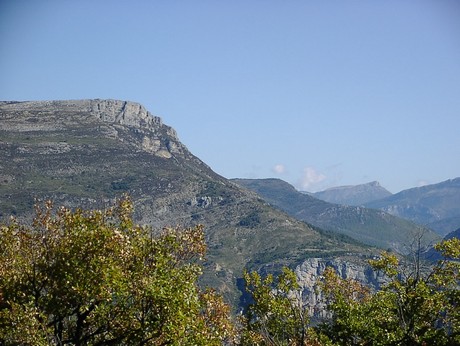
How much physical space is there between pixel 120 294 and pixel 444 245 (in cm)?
2208

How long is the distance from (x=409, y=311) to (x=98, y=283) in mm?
21566

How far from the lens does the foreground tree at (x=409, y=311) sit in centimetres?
3012

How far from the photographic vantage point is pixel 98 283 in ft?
74.1

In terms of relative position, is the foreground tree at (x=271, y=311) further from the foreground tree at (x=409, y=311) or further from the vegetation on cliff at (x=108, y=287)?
Result: the foreground tree at (x=409, y=311)

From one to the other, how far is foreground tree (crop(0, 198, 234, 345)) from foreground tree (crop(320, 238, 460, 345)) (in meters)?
11.3

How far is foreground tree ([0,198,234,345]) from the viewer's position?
22.1 metres

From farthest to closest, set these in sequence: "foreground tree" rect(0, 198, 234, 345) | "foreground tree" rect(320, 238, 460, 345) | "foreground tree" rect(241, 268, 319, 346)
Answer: "foreground tree" rect(241, 268, 319, 346), "foreground tree" rect(320, 238, 460, 345), "foreground tree" rect(0, 198, 234, 345)

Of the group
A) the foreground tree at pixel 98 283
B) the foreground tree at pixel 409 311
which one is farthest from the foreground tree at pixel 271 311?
the foreground tree at pixel 98 283

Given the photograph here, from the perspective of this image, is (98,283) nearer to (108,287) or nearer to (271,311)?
(108,287)

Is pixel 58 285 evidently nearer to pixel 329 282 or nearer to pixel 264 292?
pixel 264 292

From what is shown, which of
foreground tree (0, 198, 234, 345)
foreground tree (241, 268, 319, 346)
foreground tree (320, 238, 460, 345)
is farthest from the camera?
foreground tree (241, 268, 319, 346)

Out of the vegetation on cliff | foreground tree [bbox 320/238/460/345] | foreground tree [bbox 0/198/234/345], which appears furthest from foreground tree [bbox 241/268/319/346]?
foreground tree [bbox 0/198/234/345]

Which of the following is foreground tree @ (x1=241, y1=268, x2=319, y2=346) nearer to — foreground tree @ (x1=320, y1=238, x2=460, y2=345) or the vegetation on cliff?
the vegetation on cliff

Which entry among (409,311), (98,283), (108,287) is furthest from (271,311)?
(98,283)
